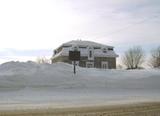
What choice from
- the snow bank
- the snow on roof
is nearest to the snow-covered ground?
the snow bank

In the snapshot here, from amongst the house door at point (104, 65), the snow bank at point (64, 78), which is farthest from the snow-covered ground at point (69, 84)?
the house door at point (104, 65)

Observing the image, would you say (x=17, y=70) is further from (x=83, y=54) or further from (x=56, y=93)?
(x=83, y=54)

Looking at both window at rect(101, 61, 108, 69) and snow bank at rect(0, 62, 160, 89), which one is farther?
window at rect(101, 61, 108, 69)

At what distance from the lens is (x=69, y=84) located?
33.0 metres

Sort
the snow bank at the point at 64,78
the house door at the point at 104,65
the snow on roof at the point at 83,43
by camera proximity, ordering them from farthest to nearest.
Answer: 1. the snow on roof at the point at 83,43
2. the house door at the point at 104,65
3. the snow bank at the point at 64,78

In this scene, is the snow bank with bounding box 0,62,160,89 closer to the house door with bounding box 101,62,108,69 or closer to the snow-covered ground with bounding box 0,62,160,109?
the snow-covered ground with bounding box 0,62,160,109

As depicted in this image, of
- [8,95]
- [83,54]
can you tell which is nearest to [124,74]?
[8,95]

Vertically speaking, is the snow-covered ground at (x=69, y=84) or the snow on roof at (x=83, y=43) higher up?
the snow on roof at (x=83, y=43)

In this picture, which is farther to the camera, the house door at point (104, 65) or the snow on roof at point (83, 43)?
the snow on roof at point (83, 43)

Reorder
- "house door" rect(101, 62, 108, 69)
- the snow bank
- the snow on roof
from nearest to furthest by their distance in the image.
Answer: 1. the snow bank
2. "house door" rect(101, 62, 108, 69)
3. the snow on roof

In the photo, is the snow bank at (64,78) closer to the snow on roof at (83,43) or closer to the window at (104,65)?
the window at (104,65)

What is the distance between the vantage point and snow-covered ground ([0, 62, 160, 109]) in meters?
27.5

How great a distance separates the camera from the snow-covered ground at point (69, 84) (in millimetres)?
27531

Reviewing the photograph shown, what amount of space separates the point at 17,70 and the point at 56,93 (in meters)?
9.14
